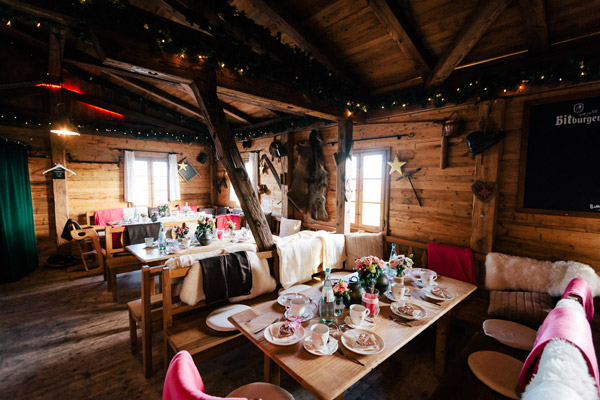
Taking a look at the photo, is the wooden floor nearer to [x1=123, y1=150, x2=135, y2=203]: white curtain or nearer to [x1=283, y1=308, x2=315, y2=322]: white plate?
[x1=283, y1=308, x2=315, y2=322]: white plate

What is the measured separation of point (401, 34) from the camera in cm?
279

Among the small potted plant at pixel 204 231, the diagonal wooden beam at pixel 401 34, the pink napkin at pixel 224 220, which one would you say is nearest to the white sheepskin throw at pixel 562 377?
the diagonal wooden beam at pixel 401 34

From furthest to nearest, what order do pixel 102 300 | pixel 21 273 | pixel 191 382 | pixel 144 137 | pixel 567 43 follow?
1. pixel 144 137
2. pixel 21 273
3. pixel 102 300
4. pixel 567 43
5. pixel 191 382

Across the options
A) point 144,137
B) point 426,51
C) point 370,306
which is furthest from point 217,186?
point 370,306

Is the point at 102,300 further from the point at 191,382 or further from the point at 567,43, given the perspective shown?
the point at 567,43

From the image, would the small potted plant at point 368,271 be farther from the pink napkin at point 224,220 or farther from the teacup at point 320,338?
the pink napkin at point 224,220

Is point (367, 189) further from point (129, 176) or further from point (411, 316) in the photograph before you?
point (129, 176)

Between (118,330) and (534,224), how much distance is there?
4748 mm

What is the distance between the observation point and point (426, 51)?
3.15 metres

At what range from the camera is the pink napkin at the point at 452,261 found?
3.09 m

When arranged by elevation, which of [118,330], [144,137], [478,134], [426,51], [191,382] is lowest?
[118,330]

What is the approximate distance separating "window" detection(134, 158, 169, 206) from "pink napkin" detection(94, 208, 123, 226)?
1.86 ft

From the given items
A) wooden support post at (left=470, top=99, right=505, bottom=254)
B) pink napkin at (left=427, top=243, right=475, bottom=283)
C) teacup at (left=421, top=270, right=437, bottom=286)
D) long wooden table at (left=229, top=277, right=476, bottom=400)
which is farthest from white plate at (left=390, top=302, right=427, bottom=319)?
wooden support post at (left=470, top=99, right=505, bottom=254)

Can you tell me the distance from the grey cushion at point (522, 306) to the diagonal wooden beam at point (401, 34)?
8.66 feet
